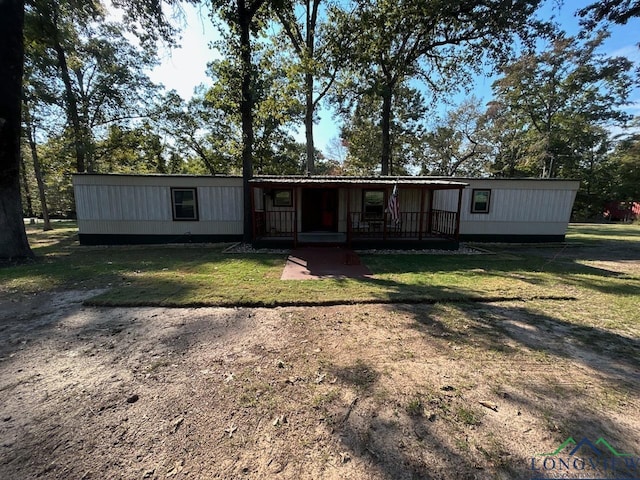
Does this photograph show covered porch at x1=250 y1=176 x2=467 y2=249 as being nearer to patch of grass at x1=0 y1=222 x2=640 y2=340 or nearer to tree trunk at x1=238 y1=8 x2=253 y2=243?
tree trunk at x1=238 y1=8 x2=253 y2=243

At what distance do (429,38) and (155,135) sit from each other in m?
17.7

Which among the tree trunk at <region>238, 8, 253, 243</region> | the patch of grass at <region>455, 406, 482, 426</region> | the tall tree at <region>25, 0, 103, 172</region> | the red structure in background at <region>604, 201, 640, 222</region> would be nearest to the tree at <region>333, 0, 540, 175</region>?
the tree trunk at <region>238, 8, 253, 243</region>

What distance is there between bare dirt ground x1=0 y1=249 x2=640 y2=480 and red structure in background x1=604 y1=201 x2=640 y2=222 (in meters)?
34.4

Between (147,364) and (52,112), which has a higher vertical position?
(52,112)

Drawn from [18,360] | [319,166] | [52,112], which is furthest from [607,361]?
[319,166]

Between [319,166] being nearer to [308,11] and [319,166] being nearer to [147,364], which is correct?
[308,11]

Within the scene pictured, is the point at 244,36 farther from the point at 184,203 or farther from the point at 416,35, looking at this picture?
the point at 416,35

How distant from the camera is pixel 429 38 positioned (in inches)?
600

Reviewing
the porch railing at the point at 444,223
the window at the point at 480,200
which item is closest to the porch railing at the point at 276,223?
the porch railing at the point at 444,223

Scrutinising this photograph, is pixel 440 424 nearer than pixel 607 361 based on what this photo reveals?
Yes

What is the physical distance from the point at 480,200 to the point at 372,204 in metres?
4.58

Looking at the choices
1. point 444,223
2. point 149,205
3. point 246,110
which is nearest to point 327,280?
point 246,110

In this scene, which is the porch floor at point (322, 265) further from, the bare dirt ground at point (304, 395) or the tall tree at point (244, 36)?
the tall tree at point (244, 36)

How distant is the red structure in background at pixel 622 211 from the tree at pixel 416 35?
79.2ft
